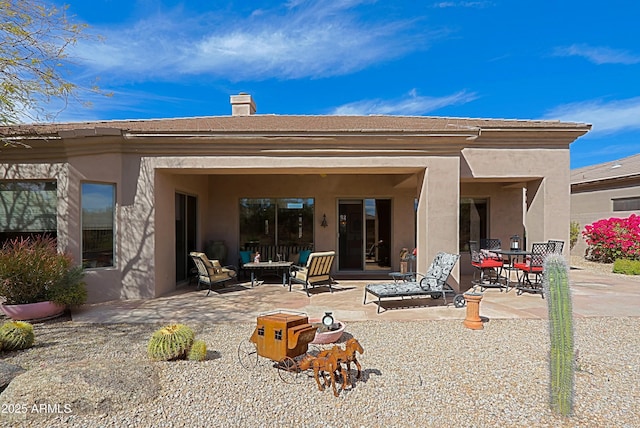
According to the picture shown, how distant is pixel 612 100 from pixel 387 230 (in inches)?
577

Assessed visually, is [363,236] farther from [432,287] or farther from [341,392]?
[341,392]

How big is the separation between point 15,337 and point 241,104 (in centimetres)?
1164

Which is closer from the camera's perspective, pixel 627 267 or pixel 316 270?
pixel 316 270

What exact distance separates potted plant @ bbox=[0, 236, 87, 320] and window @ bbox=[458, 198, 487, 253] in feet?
37.7

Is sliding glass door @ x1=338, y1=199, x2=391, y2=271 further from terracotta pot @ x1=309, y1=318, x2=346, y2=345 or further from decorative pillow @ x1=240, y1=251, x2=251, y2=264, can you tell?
terracotta pot @ x1=309, y1=318, x2=346, y2=345

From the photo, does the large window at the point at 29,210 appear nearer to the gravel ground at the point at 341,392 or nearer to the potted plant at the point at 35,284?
the potted plant at the point at 35,284

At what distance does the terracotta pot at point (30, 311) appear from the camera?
20.6 feet


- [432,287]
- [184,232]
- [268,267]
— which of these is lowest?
[432,287]

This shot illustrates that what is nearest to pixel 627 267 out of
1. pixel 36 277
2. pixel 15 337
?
pixel 15 337

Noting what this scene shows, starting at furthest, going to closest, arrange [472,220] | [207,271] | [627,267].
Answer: [472,220], [627,267], [207,271]

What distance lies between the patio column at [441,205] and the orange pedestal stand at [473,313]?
244 cm

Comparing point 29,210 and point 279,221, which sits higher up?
point 29,210

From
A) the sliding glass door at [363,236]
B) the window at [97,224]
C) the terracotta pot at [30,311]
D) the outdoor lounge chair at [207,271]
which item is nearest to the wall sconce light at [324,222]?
the sliding glass door at [363,236]

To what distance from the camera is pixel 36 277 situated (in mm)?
6418
